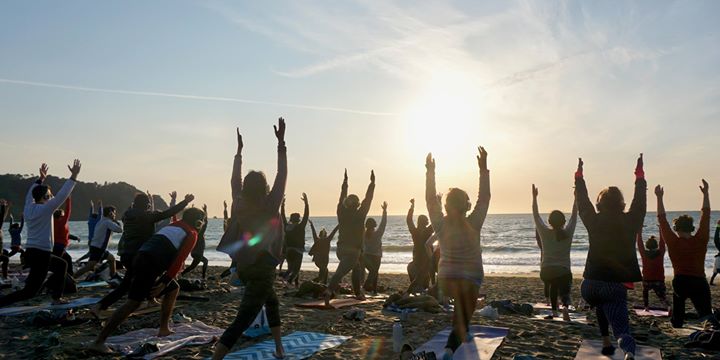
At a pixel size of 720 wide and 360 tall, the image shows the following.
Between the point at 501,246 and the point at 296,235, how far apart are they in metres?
40.1

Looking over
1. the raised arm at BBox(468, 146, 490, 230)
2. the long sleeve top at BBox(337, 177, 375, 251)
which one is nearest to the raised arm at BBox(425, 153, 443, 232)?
the raised arm at BBox(468, 146, 490, 230)

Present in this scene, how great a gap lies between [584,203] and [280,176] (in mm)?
3457

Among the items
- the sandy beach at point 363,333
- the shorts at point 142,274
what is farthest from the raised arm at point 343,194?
the shorts at point 142,274

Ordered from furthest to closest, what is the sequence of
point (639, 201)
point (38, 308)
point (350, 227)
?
point (350, 227)
point (38, 308)
point (639, 201)

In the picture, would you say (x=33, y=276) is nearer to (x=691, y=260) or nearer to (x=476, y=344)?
(x=476, y=344)

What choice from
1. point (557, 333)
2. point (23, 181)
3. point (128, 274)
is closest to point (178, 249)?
point (128, 274)

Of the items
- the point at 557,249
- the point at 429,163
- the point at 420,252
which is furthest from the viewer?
the point at 420,252

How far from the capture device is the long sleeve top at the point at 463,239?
5344 millimetres

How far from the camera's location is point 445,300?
33.0ft

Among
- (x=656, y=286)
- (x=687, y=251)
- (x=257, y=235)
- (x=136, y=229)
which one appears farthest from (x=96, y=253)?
(x=656, y=286)

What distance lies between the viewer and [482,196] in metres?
5.48

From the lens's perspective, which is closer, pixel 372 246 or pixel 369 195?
pixel 369 195

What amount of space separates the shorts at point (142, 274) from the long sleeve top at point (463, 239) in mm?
3387

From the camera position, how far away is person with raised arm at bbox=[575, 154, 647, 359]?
5273 mm
